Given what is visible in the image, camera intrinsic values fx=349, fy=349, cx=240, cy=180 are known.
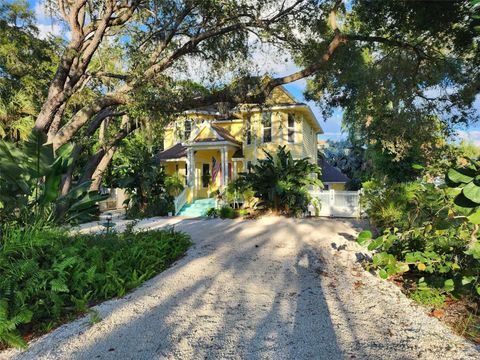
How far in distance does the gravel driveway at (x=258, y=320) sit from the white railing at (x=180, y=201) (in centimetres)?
1146

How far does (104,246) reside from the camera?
6121 mm

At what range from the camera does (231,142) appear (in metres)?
20.2

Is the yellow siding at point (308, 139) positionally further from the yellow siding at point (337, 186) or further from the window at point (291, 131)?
the yellow siding at point (337, 186)

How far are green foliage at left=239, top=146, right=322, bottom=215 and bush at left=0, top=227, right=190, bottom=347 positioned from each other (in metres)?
8.56

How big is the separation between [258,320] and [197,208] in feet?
48.9

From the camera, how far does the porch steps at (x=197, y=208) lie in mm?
18328

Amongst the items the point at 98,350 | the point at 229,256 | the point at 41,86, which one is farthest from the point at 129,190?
the point at 98,350

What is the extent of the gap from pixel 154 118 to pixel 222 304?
19.1 ft

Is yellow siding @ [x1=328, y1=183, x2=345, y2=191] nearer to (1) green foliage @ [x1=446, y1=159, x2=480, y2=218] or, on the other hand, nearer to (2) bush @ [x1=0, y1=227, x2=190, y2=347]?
(2) bush @ [x1=0, y1=227, x2=190, y2=347]

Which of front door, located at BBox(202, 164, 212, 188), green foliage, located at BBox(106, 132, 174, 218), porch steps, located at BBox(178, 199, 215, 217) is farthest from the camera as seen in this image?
front door, located at BBox(202, 164, 212, 188)

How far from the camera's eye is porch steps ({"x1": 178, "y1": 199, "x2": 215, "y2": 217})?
1833cm

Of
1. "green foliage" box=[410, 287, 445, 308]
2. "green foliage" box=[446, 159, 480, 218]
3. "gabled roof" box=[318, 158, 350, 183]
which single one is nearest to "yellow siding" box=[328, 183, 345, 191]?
"gabled roof" box=[318, 158, 350, 183]

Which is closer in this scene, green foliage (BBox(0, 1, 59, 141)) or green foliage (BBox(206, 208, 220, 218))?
green foliage (BBox(0, 1, 59, 141))

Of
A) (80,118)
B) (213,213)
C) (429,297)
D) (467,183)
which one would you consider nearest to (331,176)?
(213,213)
